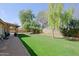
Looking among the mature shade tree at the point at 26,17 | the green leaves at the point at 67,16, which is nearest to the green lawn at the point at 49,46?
the mature shade tree at the point at 26,17

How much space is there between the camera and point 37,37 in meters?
4.08

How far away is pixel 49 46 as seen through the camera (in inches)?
157

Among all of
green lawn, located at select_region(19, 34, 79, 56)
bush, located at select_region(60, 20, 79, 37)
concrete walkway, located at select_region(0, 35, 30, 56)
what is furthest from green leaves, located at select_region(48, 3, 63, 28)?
concrete walkway, located at select_region(0, 35, 30, 56)

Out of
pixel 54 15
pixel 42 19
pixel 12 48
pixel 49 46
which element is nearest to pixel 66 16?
pixel 54 15

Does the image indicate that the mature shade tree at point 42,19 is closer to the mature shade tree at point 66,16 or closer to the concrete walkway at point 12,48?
the mature shade tree at point 66,16

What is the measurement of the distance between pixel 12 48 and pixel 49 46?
Answer: 1.78 ft

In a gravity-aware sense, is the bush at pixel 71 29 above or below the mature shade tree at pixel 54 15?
below

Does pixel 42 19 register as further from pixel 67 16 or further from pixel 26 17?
pixel 67 16

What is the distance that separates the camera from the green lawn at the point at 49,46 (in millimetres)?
3939

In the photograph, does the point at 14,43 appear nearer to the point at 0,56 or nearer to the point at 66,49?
the point at 0,56

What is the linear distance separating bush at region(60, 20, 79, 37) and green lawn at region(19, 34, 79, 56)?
11 centimetres

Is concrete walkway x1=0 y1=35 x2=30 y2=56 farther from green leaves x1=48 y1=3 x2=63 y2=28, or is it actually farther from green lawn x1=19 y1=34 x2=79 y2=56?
green leaves x1=48 y1=3 x2=63 y2=28

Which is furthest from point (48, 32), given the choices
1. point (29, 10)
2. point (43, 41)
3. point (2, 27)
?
point (2, 27)

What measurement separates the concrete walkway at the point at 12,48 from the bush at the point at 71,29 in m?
0.63
